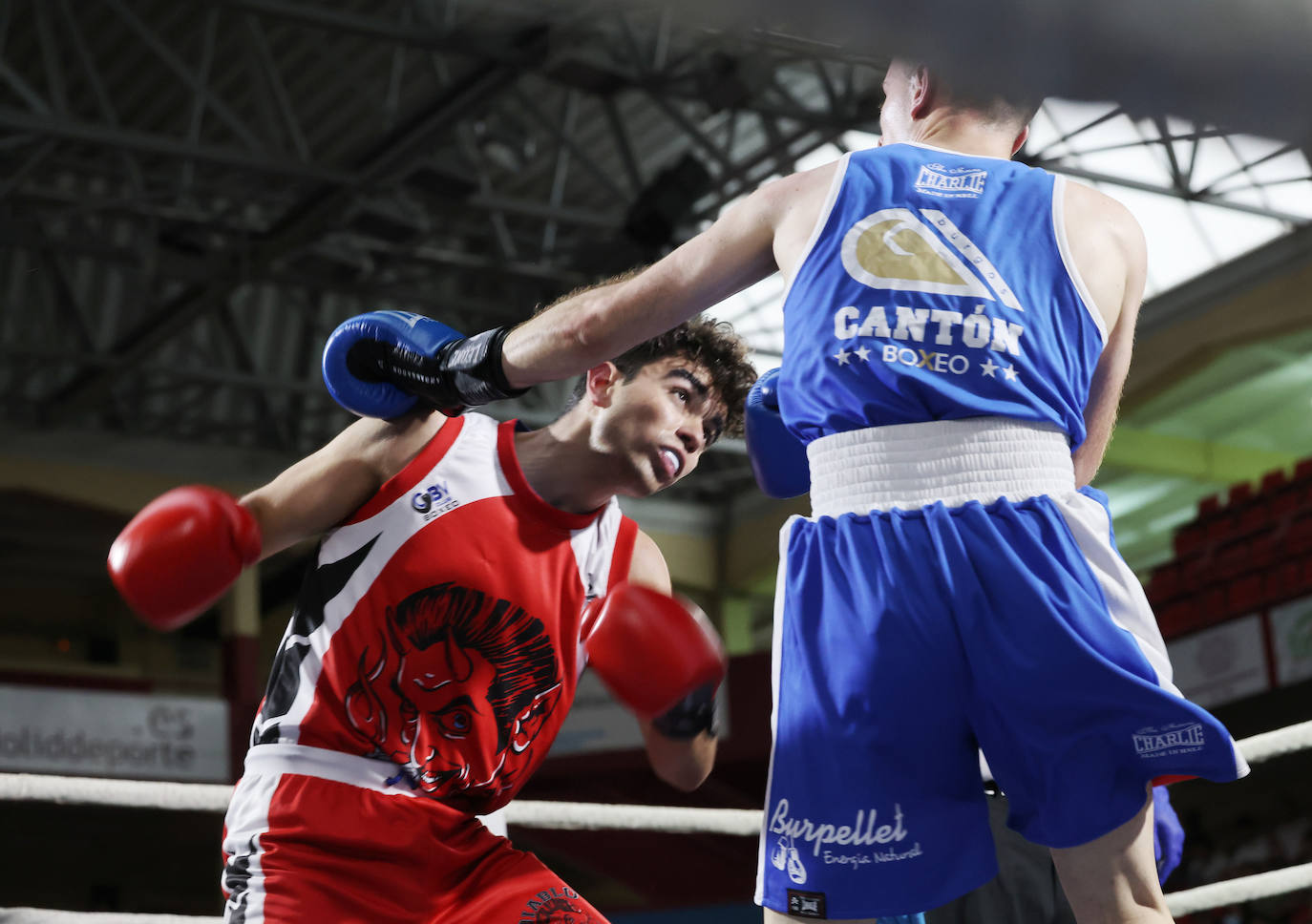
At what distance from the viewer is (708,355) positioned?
1937 millimetres

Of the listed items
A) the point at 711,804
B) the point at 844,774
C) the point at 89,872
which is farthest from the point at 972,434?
the point at 89,872

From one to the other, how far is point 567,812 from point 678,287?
4.02 feet

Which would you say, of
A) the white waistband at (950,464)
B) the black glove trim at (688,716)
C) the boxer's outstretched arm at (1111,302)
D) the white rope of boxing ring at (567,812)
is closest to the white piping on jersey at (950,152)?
the boxer's outstretched arm at (1111,302)

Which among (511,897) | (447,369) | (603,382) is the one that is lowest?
(511,897)

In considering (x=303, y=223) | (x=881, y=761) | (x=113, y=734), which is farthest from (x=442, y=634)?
(x=113, y=734)

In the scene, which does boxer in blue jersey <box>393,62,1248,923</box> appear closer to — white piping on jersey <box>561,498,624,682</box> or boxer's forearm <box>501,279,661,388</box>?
boxer's forearm <box>501,279,661,388</box>

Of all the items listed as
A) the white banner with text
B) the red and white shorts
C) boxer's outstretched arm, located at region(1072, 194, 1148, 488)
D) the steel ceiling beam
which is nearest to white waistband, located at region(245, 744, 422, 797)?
the red and white shorts

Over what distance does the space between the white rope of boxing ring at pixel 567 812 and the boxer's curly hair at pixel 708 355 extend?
670 mm

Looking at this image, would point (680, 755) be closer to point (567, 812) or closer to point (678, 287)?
point (678, 287)

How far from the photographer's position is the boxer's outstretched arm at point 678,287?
1415mm

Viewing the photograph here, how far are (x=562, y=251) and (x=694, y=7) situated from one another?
33.5 ft

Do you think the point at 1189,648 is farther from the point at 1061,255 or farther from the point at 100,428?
the point at 100,428

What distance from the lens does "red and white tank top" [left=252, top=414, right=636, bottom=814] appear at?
5.64 feet

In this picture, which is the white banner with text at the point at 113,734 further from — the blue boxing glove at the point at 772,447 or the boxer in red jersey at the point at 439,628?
the blue boxing glove at the point at 772,447
